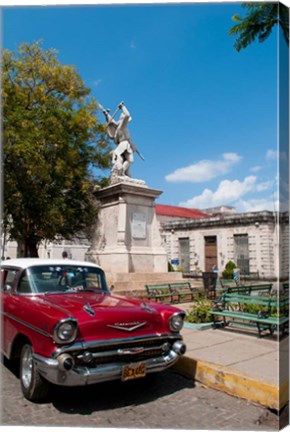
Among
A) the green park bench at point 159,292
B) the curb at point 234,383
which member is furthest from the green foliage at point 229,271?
the curb at point 234,383

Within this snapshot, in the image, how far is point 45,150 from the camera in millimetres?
14516

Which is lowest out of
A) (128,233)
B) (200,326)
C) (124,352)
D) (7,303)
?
(200,326)

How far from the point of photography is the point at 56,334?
3.88 metres

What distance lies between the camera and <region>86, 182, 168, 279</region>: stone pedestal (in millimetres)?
12289

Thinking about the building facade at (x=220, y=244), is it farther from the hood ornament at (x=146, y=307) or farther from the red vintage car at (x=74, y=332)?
the hood ornament at (x=146, y=307)

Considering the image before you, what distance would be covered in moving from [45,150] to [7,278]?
9.53 metres

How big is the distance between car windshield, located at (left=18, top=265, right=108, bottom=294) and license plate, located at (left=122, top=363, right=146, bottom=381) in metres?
1.62

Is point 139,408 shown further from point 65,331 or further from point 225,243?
point 225,243

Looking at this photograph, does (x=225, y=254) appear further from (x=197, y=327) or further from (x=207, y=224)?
(x=197, y=327)

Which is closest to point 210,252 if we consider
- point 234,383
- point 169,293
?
point 169,293

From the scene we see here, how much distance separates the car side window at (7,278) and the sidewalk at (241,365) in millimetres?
2629

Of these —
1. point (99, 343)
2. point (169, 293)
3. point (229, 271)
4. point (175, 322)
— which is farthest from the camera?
point (229, 271)

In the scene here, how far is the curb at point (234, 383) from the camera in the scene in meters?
4.00

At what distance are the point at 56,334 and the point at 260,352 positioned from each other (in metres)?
3.29
